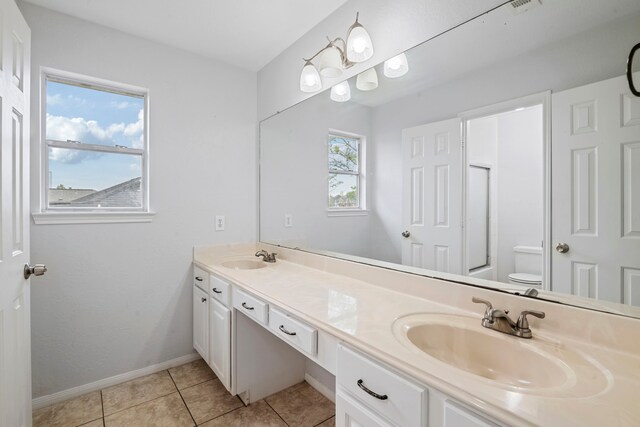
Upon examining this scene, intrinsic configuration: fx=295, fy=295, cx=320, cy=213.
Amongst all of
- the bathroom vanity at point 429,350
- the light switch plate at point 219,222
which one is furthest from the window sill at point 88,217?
the bathroom vanity at point 429,350

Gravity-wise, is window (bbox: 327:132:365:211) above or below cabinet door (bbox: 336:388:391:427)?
above

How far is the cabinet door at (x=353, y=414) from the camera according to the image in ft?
2.91

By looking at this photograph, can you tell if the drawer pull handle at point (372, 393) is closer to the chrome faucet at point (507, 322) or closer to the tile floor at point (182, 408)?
the chrome faucet at point (507, 322)

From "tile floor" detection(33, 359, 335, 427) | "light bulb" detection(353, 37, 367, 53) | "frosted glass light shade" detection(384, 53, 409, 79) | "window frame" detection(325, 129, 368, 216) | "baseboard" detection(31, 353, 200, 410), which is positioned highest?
"light bulb" detection(353, 37, 367, 53)

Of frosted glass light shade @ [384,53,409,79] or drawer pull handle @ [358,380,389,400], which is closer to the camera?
drawer pull handle @ [358,380,389,400]

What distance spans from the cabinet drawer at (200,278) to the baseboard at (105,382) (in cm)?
63

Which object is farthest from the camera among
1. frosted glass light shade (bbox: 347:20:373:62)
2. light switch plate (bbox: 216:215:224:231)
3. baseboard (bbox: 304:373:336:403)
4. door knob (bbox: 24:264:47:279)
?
light switch plate (bbox: 216:215:224:231)

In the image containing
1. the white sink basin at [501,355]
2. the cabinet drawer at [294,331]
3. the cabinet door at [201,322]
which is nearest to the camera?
the white sink basin at [501,355]

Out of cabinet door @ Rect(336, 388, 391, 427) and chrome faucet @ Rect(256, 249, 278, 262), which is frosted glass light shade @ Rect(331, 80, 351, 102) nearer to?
chrome faucet @ Rect(256, 249, 278, 262)

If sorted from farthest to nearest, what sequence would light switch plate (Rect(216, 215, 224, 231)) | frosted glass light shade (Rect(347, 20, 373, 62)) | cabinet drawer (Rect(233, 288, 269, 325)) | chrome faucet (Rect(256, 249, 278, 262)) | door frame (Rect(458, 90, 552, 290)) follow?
1. light switch plate (Rect(216, 215, 224, 231))
2. chrome faucet (Rect(256, 249, 278, 262))
3. frosted glass light shade (Rect(347, 20, 373, 62))
4. cabinet drawer (Rect(233, 288, 269, 325))
5. door frame (Rect(458, 90, 552, 290))

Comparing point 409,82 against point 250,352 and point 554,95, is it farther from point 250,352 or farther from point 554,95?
point 250,352

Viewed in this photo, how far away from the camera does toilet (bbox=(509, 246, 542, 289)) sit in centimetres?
110

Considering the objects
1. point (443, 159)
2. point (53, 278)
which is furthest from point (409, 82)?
point (53, 278)

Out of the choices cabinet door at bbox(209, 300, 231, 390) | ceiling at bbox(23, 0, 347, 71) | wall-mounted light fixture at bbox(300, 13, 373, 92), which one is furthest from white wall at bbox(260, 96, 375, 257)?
cabinet door at bbox(209, 300, 231, 390)
